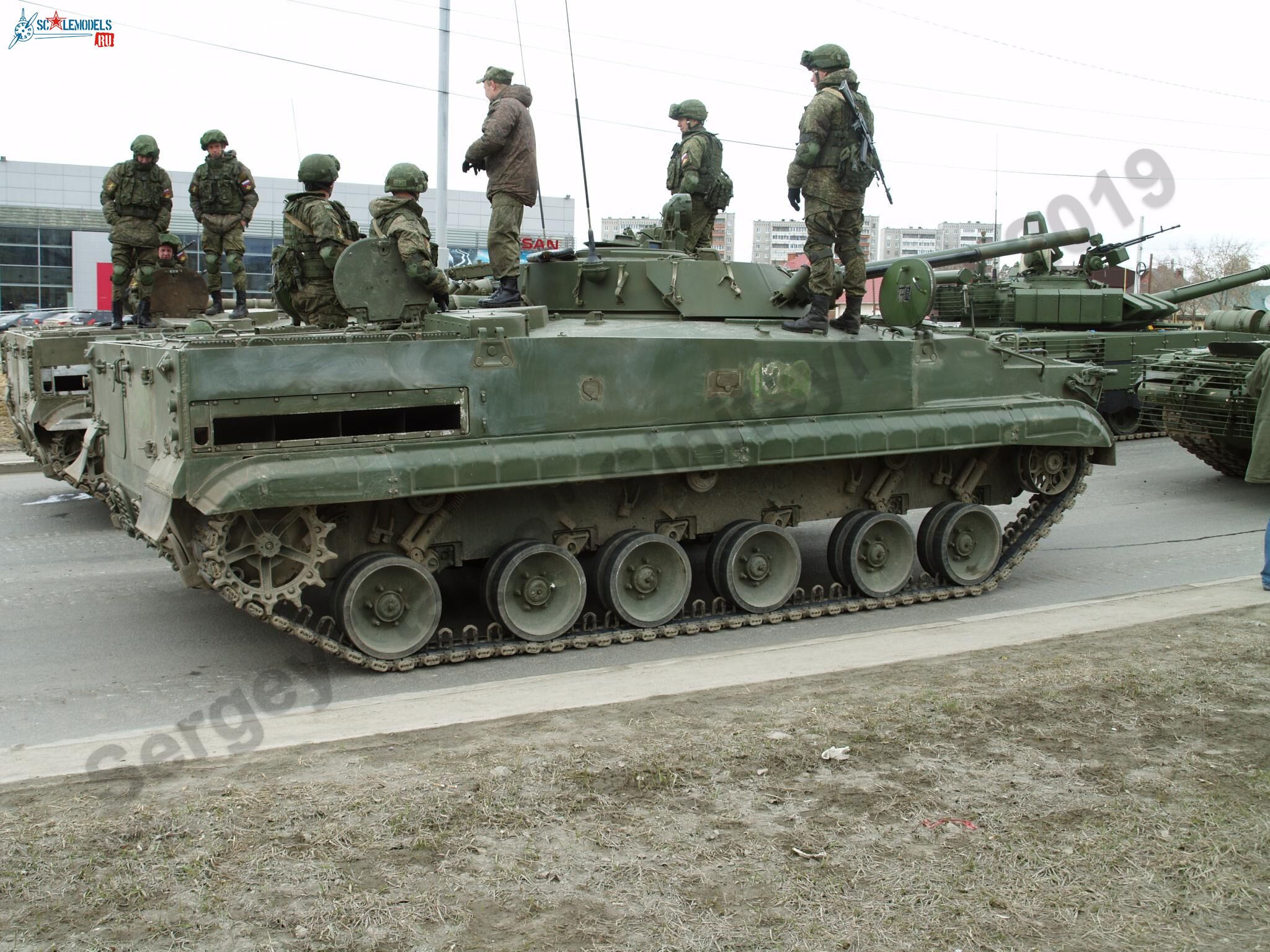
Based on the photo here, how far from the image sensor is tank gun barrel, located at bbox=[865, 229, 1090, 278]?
1698 centimetres

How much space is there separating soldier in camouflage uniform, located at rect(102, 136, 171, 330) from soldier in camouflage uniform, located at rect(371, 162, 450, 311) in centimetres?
662

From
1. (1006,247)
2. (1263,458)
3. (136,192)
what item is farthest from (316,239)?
(1006,247)

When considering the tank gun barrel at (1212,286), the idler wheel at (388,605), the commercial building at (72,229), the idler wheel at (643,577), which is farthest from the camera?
the commercial building at (72,229)

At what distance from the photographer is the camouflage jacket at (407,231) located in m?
9.00

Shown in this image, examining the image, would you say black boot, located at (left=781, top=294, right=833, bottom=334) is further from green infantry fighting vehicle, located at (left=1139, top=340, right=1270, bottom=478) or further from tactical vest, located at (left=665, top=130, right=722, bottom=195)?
green infantry fighting vehicle, located at (left=1139, top=340, right=1270, bottom=478)

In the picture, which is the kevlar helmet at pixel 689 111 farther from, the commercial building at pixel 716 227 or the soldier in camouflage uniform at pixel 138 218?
the soldier in camouflage uniform at pixel 138 218

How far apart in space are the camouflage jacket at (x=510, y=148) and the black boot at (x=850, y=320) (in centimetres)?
253

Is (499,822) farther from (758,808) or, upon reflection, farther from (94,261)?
(94,261)

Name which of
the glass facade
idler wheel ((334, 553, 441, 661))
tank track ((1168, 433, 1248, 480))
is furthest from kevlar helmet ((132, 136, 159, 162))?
the glass facade

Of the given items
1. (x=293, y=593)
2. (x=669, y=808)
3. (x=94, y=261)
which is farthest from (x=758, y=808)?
Answer: (x=94, y=261)

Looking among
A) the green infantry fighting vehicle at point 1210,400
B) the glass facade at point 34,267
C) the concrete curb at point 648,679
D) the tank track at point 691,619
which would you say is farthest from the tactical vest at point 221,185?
the glass facade at point 34,267

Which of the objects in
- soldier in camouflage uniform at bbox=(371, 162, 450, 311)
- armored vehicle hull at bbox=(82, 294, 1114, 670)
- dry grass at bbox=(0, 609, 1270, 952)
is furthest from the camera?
soldier in camouflage uniform at bbox=(371, 162, 450, 311)

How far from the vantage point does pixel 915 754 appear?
5934mm

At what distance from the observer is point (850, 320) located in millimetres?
9961
